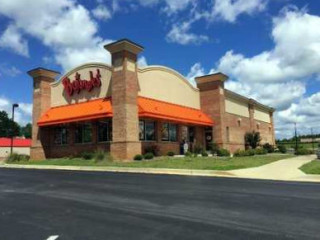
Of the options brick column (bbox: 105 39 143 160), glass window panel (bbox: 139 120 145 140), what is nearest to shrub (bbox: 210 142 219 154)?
glass window panel (bbox: 139 120 145 140)

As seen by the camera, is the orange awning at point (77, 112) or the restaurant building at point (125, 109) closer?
the restaurant building at point (125, 109)

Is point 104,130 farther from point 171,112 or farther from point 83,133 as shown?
point 171,112

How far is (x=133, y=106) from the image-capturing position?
95.8 feet

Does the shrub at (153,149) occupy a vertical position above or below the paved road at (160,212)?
above

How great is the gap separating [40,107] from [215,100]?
17.0 meters

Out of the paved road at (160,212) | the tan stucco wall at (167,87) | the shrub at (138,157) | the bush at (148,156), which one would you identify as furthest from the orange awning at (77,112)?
the paved road at (160,212)

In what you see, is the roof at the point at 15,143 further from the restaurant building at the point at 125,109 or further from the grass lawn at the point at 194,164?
the grass lawn at the point at 194,164

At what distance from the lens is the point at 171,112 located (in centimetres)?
3297

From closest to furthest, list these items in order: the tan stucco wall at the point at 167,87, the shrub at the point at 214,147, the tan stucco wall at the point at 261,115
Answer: the tan stucco wall at the point at 167,87
the shrub at the point at 214,147
the tan stucco wall at the point at 261,115

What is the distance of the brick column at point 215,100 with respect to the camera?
3869 cm

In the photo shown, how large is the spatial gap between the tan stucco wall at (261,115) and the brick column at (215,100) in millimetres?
14192

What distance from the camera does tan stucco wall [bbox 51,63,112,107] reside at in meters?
31.1

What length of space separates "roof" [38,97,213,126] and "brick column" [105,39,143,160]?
78 cm

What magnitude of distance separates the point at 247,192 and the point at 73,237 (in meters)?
6.85
